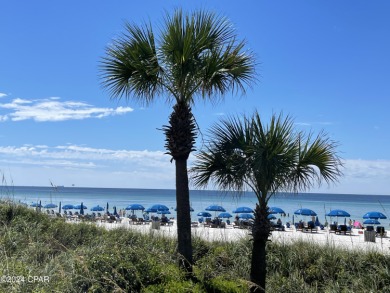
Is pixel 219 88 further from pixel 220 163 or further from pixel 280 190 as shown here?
pixel 280 190

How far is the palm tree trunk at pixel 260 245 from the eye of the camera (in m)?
8.65

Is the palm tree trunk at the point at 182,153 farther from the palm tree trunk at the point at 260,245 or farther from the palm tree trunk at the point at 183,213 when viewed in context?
the palm tree trunk at the point at 260,245

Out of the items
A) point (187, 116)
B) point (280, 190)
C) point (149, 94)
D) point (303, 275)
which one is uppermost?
point (149, 94)

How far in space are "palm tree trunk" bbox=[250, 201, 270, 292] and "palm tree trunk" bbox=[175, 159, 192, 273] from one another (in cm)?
146

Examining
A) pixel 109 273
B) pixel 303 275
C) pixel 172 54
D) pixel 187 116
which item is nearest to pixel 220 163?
pixel 187 116

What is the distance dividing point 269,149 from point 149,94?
3.00 meters

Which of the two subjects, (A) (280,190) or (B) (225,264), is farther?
(B) (225,264)

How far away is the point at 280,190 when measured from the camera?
905 cm

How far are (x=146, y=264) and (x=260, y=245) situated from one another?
11.3 ft

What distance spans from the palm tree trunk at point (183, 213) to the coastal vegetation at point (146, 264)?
14.3 inches

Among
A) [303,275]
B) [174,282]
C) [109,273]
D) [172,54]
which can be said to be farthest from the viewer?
[303,275]

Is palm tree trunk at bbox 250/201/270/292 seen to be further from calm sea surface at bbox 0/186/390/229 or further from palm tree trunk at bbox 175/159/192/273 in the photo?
palm tree trunk at bbox 175/159/192/273

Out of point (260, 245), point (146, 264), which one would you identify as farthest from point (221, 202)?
point (146, 264)

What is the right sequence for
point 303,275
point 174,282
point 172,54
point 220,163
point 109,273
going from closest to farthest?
point 109,273 < point 174,282 < point 172,54 < point 220,163 < point 303,275
